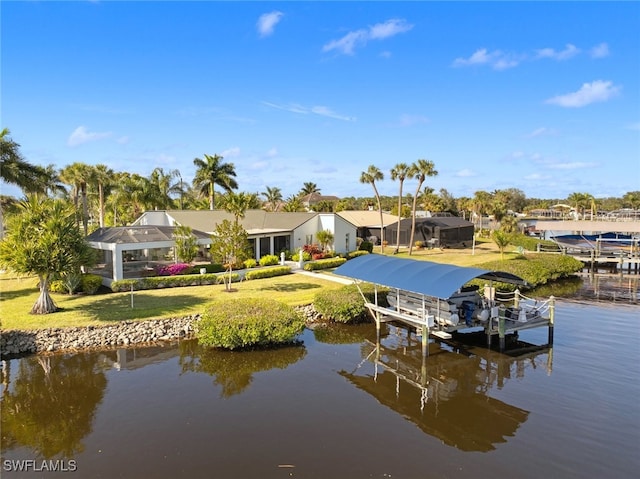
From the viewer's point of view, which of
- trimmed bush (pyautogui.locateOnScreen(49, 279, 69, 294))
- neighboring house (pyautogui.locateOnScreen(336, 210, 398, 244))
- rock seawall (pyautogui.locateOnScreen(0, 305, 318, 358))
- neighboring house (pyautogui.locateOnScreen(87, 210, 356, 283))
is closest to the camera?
rock seawall (pyautogui.locateOnScreen(0, 305, 318, 358))

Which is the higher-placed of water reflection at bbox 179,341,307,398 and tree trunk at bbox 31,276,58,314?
tree trunk at bbox 31,276,58,314

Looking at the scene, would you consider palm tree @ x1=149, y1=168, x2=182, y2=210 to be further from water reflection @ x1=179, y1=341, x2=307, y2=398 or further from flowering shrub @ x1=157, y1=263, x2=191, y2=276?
water reflection @ x1=179, y1=341, x2=307, y2=398

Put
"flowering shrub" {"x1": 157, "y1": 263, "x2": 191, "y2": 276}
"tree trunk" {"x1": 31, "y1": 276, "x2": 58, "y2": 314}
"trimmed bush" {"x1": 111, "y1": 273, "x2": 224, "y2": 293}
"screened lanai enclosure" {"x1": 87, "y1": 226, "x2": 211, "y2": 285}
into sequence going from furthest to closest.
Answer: "flowering shrub" {"x1": 157, "y1": 263, "x2": 191, "y2": 276} < "screened lanai enclosure" {"x1": 87, "y1": 226, "x2": 211, "y2": 285} < "trimmed bush" {"x1": 111, "y1": 273, "x2": 224, "y2": 293} < "tree trunk" {"x1": 31, "y1": 276, "x2": 58, "y2": 314}

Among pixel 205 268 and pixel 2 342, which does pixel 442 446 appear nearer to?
pixel 2 342

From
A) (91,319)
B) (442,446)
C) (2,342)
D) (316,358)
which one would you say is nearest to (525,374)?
(442,446)

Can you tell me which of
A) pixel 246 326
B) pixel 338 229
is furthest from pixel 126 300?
pixel 338 229

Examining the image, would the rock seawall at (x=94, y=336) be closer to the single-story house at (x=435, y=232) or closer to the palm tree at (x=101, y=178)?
the palm tree at (x=101, y=178)

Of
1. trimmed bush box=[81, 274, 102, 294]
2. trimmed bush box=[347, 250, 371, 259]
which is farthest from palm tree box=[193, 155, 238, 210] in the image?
trimmed bush box=[81, 274, 102, 294]

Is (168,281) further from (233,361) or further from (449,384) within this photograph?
(449,384)
